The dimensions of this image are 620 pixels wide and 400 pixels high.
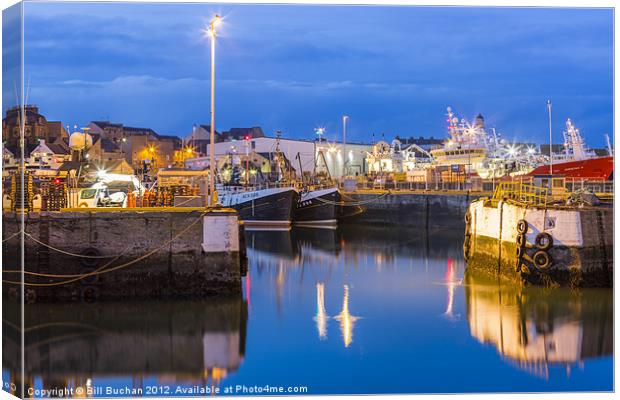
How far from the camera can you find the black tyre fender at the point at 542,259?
27.1 meters

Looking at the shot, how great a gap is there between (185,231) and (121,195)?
33.7 ft

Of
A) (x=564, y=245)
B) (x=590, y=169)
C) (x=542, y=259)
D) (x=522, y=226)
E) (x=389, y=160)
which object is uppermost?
(x=389, y=160)

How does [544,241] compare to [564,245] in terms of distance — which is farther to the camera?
[544,241]

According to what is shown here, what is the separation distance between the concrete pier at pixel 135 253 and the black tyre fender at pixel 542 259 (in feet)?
31.3

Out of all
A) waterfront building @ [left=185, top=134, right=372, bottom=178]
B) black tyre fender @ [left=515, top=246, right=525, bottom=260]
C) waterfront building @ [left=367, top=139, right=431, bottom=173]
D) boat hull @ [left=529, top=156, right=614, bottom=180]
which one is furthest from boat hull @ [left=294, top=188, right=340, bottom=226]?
black tyre fender @ [left=515, top=246, right=525, bottom=260]

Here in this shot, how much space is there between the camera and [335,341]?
69.9 feet

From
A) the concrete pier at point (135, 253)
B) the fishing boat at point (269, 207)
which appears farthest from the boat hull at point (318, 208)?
the concrete pier at point (135, 253)

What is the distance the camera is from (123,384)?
56.6ft

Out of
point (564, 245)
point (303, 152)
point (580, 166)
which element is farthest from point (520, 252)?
point (303, 152)

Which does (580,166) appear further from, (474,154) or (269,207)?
(474,154)

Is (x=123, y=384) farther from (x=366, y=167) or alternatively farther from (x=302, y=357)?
(x=366, y=167)

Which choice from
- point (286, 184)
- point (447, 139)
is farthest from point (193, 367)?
point (447, 139)

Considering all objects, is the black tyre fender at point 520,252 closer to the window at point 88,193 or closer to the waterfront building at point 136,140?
the window at point 88,193

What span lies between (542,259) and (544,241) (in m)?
0.57
